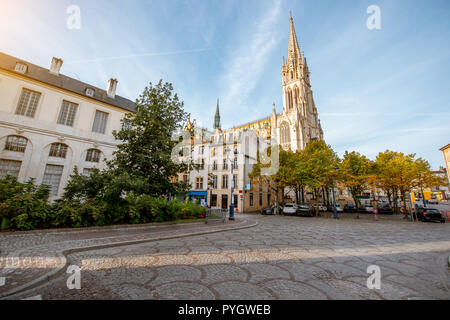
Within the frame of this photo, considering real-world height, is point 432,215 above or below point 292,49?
below

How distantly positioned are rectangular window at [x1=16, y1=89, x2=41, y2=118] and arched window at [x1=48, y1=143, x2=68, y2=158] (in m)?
3.55

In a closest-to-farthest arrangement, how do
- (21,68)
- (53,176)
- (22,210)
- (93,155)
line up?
(22,210) < (21,68) < (53,176) < (93,155)

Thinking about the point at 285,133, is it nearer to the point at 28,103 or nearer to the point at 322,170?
the point at 322,170

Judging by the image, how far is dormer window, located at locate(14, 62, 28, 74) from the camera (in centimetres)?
1875

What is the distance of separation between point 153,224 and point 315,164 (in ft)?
73.0

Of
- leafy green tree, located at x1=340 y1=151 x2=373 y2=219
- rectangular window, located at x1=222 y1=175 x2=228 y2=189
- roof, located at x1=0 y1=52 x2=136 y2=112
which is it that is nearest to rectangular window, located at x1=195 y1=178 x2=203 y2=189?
rectangular window, located at x1=222 y1=175 x2=228 y2=189

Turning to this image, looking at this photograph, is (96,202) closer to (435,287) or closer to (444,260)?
(435,287)

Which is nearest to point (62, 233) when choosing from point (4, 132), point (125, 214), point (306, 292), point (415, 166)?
point (125, 214)

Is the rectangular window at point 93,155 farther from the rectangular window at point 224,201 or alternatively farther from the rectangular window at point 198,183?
the rectangular window at point 224,201

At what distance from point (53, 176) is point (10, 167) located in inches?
127

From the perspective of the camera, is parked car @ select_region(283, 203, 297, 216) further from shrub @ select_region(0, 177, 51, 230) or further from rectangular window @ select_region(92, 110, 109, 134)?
rectangular window @ select_region(92, 110, 109, 134)

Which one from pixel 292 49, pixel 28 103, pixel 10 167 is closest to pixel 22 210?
pixel 10 167

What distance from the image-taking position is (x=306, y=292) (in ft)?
11.1

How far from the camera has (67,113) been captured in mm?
20672
